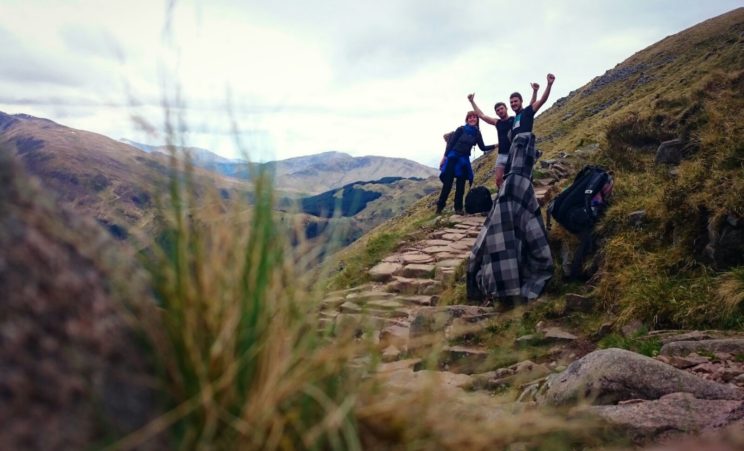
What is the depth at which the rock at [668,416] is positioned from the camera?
10.4ft

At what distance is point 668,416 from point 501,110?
962 cm

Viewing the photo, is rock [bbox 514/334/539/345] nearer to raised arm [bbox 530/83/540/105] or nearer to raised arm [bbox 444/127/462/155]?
raised arm [bbox 530/83/540/105]

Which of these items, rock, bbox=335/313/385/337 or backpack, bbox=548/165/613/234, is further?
backpack, bbox=548/165/613/234

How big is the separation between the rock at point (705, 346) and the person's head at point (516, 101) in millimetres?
6303

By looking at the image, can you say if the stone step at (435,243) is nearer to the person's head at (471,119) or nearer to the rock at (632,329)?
the person's head at (471,119)

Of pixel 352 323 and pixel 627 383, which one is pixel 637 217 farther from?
pixel 352 323

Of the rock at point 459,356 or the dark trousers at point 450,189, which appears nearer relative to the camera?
the rock at point 459,356

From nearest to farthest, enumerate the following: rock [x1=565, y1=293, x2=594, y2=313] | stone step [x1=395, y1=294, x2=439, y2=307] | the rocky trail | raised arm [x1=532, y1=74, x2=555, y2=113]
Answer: the rocky trail < rock [x1=565, y1=293, x2=594, y2=313] < stone step [x1=395, y1=294, x2=439, y2=307] < raised arm [x1=532, y1=74, x2=555, y2=113]

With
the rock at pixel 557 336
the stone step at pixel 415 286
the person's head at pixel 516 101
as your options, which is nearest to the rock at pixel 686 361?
the rock at pixel 557 336

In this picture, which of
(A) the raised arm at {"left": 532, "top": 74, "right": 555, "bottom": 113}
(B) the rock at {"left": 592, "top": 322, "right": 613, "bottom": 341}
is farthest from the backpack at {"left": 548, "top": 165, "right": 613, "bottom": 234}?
(A) the raised arm at {"left": 532, "top": 74, "right": 555, "bottom": 113}

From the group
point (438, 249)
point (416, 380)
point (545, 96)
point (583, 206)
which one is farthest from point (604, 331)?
point (545, 96)

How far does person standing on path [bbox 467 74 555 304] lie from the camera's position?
26.1 ft

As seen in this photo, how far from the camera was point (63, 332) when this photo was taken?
1.23 metres

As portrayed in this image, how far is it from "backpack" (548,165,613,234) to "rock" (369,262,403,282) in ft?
11.4
